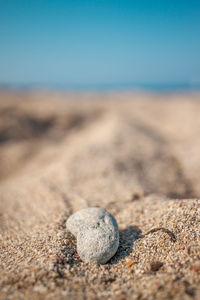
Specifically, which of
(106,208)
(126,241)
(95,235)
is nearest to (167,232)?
(126,241)

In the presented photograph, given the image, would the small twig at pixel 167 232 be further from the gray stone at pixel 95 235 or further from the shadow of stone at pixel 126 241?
the gray stone at pixel 95 235

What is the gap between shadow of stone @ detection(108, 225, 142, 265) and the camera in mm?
2430

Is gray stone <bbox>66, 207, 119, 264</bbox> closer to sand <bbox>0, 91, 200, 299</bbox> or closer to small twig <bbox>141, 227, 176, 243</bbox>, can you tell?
sand <bbox>0, 91, 200, 299</bbox>

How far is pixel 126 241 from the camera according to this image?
2.67 m

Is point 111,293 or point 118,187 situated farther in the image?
point 118,187

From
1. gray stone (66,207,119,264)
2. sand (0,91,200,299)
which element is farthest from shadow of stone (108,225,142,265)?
gray stone (66,207,119,264)

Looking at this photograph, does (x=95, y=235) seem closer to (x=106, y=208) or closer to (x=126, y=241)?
(x=126, y=241)

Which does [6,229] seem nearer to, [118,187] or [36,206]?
[36,206]

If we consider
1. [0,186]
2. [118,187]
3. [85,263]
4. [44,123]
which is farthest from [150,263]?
[44,123]

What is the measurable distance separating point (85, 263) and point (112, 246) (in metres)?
0.36

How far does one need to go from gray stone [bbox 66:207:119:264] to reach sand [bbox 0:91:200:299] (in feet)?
0.36

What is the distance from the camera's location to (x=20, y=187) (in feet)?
15.7

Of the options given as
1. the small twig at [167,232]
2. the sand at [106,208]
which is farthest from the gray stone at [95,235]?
the small twig at [167,232]

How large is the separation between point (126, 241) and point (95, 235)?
53 cm
